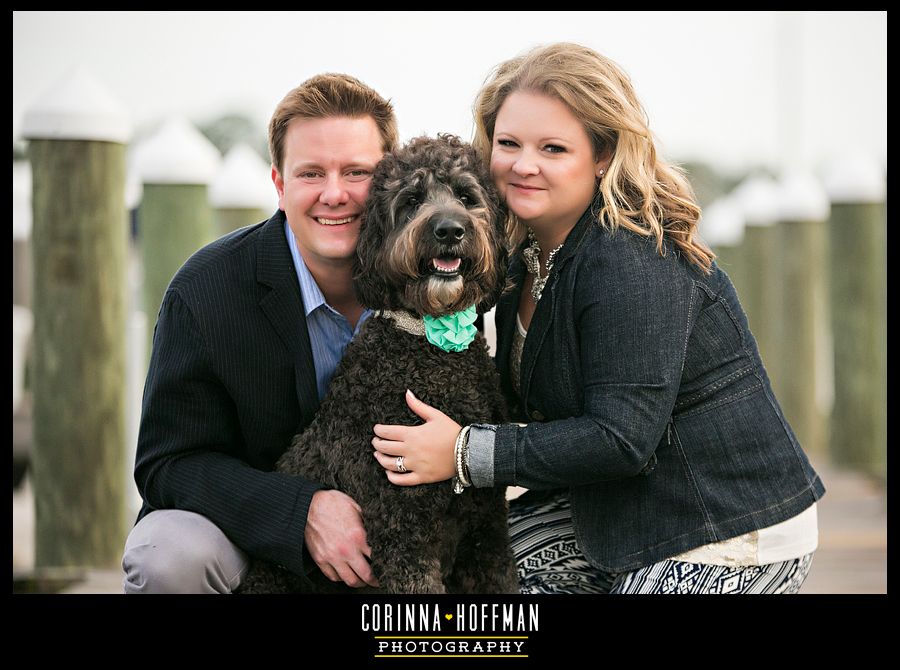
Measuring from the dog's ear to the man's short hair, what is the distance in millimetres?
227

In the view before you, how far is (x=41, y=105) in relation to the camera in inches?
152

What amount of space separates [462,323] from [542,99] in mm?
667

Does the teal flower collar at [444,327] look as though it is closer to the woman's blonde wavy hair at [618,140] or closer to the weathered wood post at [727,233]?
the woman's blonde wavy hair at [618,140]

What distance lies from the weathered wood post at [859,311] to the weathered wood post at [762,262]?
182cm

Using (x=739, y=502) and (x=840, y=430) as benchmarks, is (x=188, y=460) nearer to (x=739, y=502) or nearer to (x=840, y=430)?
(x=739, y=502)

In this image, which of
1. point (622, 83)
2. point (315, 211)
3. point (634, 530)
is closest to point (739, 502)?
point (634, 530)

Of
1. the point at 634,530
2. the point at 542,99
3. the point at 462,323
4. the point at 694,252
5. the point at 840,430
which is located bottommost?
the point at 840,430

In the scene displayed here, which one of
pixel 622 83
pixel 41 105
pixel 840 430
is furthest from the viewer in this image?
pixel 840 430

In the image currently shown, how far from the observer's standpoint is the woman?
265 cm

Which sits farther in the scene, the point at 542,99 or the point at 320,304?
the point at 320,304

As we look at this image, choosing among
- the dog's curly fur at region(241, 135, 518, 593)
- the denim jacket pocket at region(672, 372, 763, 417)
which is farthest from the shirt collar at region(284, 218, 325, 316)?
the denim jacket pocket at region(672, 372, 763, 417)

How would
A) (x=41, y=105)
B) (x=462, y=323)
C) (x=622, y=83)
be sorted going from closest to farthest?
(x=462, y=323) → (x=622, y=83) → (x=41, y=105)

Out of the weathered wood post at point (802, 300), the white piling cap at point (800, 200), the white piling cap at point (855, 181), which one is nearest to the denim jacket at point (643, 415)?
the white piling cap at point (855, 181)

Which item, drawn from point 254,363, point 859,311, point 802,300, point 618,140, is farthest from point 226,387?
point 802,300
